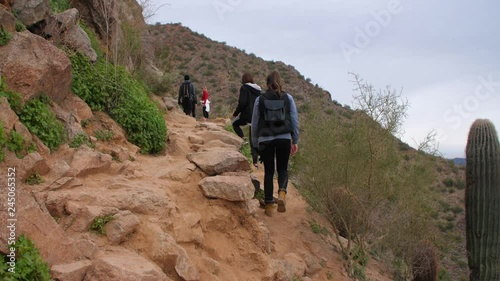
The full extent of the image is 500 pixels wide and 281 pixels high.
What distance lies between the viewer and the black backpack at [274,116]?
512cm

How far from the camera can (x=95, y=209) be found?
3.58m

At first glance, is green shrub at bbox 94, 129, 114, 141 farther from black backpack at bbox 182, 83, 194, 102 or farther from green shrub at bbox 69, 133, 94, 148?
black backpack at bbox 182, 83, 194, 102

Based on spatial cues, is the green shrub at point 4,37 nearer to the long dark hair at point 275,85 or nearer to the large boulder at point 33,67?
the large boulder at point 33,67

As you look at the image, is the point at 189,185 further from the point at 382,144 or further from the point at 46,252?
the point at 382,144

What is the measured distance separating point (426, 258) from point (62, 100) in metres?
6.71

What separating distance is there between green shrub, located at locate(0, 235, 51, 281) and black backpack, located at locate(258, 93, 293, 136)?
2912 mm

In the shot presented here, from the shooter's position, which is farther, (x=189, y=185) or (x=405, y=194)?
(x=405, y=194)

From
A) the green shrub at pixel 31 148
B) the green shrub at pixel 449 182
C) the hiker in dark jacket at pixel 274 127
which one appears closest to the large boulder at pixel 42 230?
the green shrub at pixel 31 148

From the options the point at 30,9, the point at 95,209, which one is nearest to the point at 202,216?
the point at 95,209

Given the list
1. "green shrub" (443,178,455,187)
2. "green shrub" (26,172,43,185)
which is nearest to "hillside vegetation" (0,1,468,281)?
"green shrub" (26,172,43,185)

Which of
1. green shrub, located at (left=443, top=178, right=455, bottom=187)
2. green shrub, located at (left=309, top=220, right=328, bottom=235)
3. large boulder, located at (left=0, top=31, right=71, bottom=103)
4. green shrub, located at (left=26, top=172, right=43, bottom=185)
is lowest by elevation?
green shrub, located at (left=443, top=178, right=455, bottom=187)

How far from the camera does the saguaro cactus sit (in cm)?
777

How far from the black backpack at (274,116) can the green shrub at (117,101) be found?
198 centimetres

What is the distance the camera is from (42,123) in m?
4.41
